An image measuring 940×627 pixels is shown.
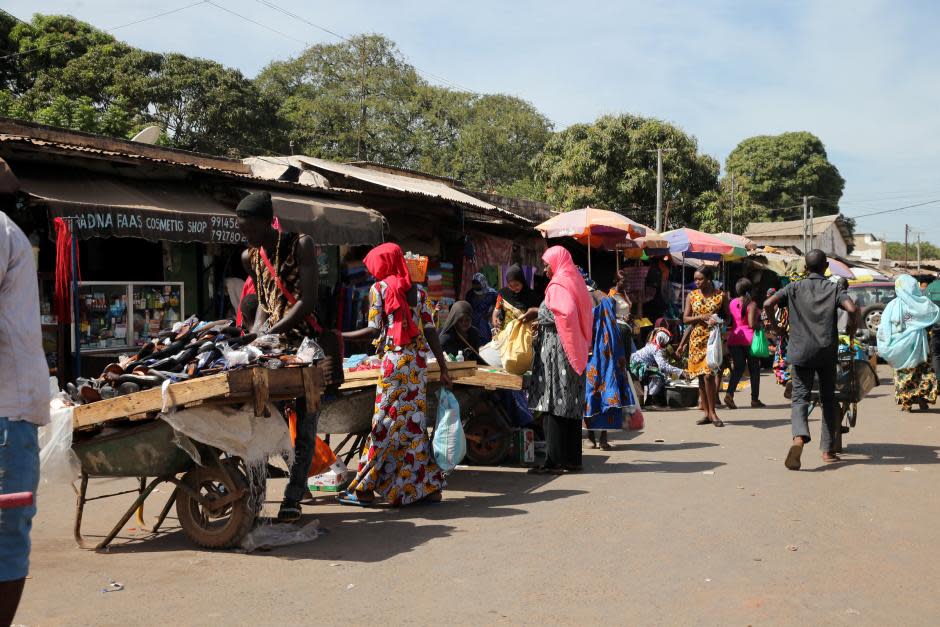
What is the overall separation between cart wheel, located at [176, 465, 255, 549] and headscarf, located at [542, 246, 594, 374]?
3.48 m

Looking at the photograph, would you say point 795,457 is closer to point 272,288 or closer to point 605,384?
point 605,384

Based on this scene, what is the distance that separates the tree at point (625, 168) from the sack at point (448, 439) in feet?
98.1

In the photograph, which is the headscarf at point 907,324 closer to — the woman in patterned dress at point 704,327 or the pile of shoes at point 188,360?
the woman in patterned dress at point 704,327

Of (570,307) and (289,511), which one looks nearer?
(289,511)

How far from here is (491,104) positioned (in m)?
56.3

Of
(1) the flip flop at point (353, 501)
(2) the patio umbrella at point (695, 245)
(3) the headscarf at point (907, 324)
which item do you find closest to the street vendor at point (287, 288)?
(1) the flip flop at point (353, 501)

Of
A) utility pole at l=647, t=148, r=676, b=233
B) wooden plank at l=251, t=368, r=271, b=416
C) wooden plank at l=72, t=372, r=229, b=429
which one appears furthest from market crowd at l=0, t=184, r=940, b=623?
utility pole at l=647, t=148, r=676, b=233

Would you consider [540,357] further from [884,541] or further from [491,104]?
[491,104]

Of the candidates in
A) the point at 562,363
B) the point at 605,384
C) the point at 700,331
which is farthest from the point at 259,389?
the point at 700,331

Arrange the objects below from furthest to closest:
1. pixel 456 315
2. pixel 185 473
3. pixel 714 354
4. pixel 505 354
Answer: pixel 714 354, pixel 505 354, pixel 456 315, pixel 185 473

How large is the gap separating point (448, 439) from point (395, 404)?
0.57 m

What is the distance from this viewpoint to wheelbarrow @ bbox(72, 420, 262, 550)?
5.32m

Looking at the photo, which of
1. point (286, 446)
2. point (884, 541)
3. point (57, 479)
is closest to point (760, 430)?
point (884, 541)

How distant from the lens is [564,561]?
17.1ft
